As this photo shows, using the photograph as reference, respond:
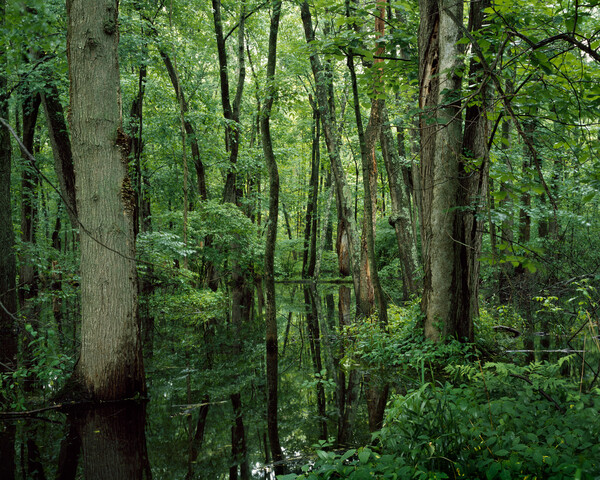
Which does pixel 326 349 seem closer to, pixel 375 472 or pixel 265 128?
pixel 265 128

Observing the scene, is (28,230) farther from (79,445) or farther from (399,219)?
(79,445)

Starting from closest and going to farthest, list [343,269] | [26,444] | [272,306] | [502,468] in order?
[502,468] < [26,444] < [272,306] < [343,269]

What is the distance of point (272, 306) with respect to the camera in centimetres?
778

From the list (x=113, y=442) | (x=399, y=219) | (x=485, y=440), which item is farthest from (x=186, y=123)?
(x=485, y=440)

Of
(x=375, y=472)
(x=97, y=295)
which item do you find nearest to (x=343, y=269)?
(x=97, y=295)

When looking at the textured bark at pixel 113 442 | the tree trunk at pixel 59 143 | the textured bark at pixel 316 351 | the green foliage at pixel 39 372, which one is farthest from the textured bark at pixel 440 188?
the tree trunk at pixel 59 143

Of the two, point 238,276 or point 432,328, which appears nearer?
point 432,328

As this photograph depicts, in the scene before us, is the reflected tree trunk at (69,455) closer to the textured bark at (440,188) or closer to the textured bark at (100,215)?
the textured bark at (100,215)

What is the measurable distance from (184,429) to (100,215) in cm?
274

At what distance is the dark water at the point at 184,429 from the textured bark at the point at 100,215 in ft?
1.70

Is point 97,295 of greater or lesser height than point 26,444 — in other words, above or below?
above

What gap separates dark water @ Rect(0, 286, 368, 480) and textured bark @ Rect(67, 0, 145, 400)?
1.70ft

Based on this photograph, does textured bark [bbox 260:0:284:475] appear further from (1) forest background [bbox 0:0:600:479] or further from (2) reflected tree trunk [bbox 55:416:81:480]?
(2) reflected tree trunk [bbox 55:416:81:480]

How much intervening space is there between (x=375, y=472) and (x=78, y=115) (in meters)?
5.08
